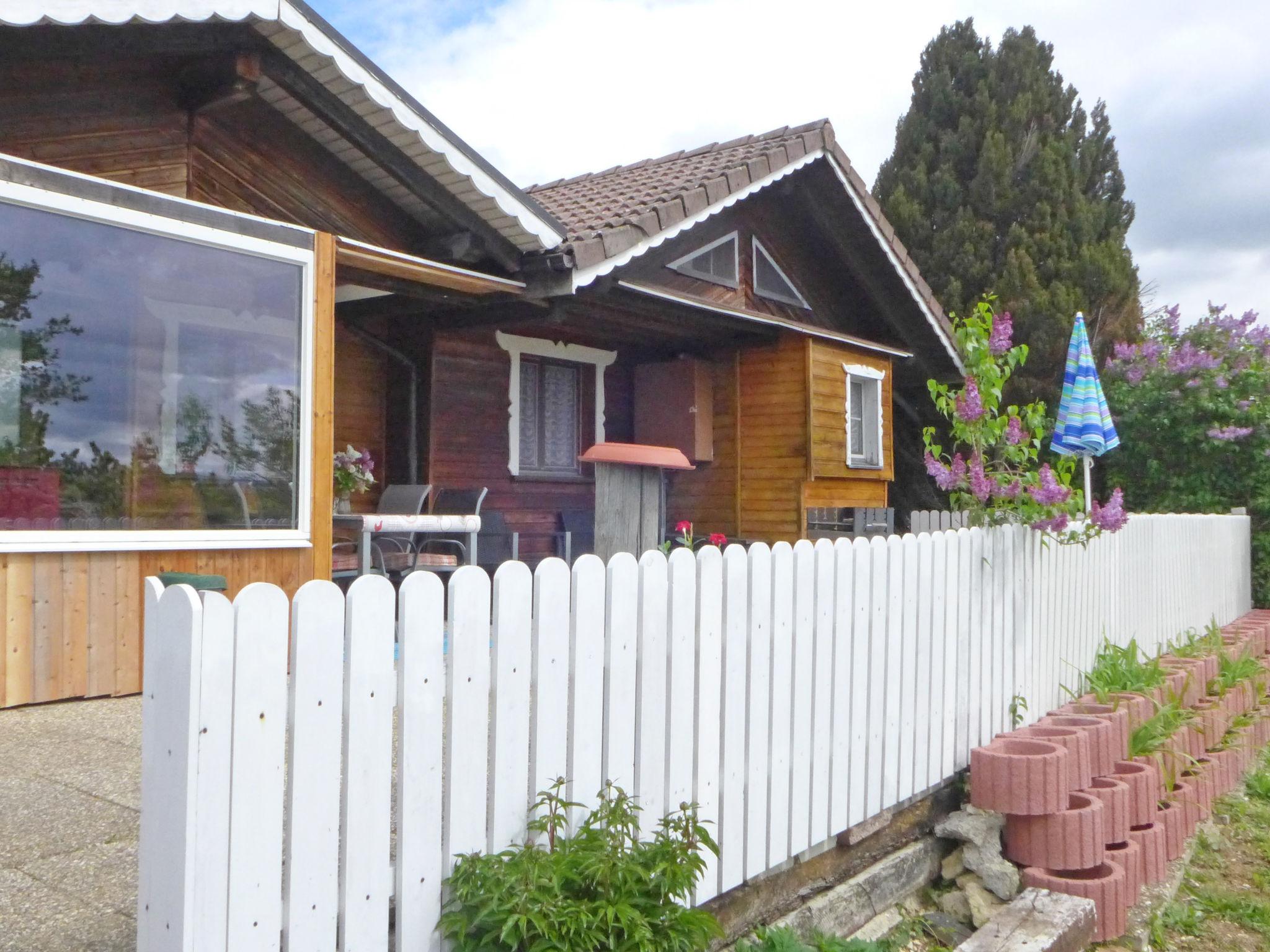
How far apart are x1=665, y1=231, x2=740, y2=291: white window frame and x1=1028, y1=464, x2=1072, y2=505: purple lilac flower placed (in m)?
4.86

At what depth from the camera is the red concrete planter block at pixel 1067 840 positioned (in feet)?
14.7

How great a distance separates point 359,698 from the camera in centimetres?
229

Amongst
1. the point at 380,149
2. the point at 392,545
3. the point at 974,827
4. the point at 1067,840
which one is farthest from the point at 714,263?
the point at 1067,840

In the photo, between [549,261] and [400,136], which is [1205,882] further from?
[400,136]

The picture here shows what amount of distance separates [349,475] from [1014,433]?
453cm

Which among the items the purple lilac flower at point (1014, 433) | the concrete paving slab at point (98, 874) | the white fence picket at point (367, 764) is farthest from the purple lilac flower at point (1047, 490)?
the concrete paving slab at point (98, 874)

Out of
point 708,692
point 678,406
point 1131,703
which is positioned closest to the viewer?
point 708,692

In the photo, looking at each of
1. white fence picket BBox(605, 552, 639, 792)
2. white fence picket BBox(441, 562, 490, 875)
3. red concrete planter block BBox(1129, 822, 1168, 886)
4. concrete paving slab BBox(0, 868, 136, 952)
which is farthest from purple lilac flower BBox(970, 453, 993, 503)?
concrete paving slab BBox(0, 868, 136, 952)

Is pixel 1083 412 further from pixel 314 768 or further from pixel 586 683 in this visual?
pixel 314 768

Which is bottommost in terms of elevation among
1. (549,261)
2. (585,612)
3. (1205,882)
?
(1205,882)

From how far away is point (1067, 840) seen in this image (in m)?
4.48

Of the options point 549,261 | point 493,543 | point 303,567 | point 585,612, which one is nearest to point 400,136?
point 549,261

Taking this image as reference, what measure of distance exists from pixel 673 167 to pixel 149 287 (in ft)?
19.2

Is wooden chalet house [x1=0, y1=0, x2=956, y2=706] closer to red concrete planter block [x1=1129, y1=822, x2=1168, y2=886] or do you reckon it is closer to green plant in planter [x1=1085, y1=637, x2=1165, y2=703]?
green plant in planter [x1=1085, y1=637, x2=1165, y2=703]
